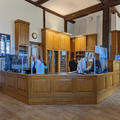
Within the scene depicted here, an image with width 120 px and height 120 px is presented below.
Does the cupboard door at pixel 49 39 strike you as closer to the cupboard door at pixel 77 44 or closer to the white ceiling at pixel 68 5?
the white ceiling at pixel 68 5

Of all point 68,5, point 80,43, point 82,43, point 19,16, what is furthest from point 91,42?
point 19,16

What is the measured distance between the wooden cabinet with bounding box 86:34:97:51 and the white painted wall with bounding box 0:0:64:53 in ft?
8.84

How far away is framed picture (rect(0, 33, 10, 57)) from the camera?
6.13 m

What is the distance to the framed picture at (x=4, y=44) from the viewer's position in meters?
6.13

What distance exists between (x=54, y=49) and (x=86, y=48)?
96.1 inches

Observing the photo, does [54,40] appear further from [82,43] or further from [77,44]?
[82,43]

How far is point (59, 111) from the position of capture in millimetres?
3312

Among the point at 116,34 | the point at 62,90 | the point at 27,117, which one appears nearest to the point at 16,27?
the point at 62,90

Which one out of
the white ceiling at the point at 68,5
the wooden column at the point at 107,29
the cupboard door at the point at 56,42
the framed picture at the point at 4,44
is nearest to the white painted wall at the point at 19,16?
the framed picture at the point at 4,44

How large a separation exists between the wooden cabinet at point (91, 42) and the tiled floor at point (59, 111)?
540 cm

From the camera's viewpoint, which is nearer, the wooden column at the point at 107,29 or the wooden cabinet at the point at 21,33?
the wooden column at the point at 107,29

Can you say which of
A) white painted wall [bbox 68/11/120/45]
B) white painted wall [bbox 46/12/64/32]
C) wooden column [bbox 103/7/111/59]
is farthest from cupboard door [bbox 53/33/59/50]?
wooden column [bbox 103/7/111/59]

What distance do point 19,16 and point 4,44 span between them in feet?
5.95

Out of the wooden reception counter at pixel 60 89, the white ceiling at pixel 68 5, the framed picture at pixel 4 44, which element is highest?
the white ceiling at pixel 68 5
